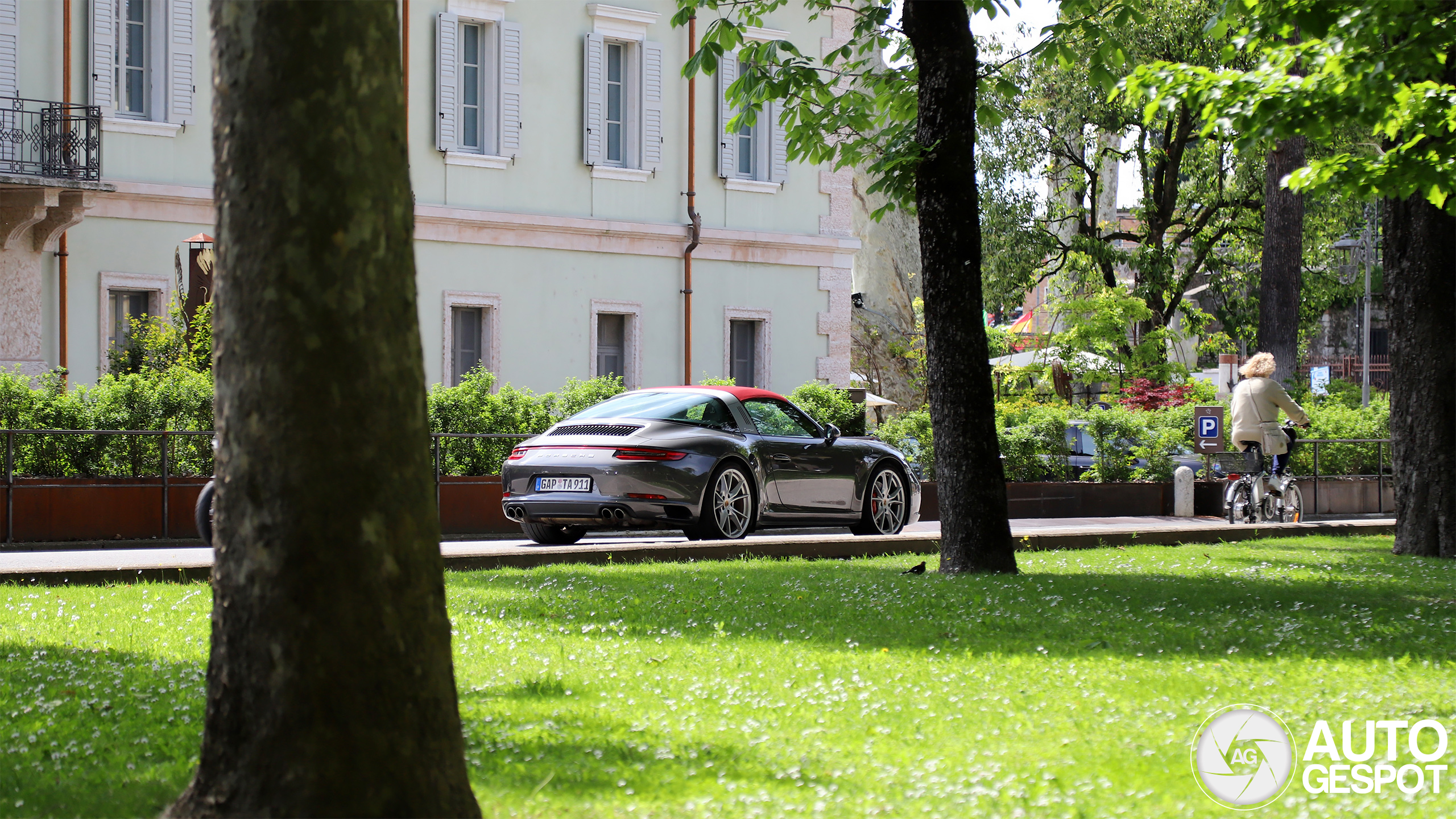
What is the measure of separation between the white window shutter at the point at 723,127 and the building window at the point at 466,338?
5.78 m

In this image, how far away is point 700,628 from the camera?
7.80 metres

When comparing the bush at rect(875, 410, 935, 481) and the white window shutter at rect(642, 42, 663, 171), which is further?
the white window shutter at rect(642, 42, 663, 171)

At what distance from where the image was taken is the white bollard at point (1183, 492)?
21.2 meters

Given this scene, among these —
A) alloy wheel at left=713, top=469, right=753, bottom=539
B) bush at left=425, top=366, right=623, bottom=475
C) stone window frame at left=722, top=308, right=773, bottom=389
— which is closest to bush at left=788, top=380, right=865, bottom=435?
bush at left=425, top=366, right=623, bottom=475

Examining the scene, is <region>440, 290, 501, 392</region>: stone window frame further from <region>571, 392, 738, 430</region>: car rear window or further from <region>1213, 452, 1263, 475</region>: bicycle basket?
<region>1213, 452, 1263, 475</region>: bicycle basket

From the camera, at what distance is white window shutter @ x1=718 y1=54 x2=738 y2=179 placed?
29.1 metres

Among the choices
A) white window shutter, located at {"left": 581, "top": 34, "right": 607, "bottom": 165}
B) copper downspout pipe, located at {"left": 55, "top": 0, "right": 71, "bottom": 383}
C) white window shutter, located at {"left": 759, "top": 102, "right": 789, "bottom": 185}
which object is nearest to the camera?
copper downspout pipe, located at {"left": 55, "top": 0, "right": 71, "bottom": 383}

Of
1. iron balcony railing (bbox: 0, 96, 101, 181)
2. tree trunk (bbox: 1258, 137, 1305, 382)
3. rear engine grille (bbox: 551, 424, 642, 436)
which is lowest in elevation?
rear engine grille (bbox: 551, 424, 642, 436)

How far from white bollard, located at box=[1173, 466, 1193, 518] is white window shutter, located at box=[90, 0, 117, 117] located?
56.6 feet

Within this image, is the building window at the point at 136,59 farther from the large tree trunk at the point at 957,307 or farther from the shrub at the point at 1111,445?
the large tree trunk at the point at 957,307

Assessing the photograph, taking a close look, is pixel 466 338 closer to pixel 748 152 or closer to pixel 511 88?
pixel 511 88

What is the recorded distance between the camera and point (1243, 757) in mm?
4598

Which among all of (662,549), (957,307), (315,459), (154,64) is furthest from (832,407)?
(315,459)

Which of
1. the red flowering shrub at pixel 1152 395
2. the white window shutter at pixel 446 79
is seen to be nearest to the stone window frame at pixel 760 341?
the white window shutter at pixel 446 79
